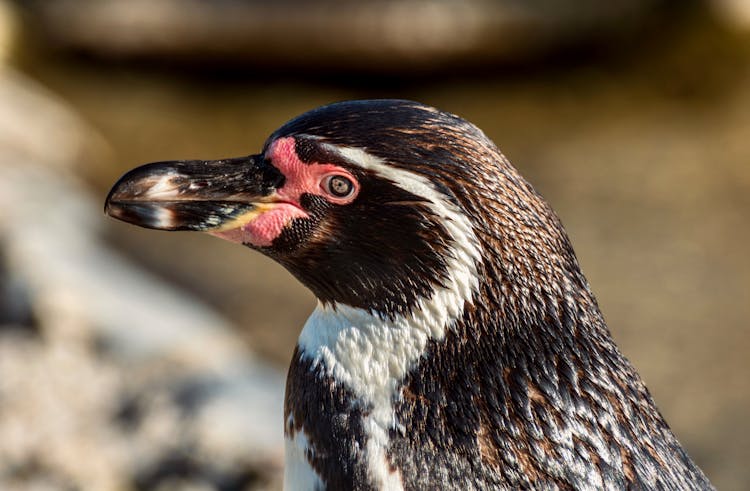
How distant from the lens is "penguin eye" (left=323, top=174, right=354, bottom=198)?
2.19m

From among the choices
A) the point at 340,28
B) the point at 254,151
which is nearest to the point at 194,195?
the point at 254,151

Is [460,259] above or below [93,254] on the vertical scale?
below

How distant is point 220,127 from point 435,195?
23.6ft

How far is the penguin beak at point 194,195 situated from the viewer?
2.23 m

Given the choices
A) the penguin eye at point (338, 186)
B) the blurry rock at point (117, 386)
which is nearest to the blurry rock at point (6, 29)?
the blurry rock at point (117, 386)

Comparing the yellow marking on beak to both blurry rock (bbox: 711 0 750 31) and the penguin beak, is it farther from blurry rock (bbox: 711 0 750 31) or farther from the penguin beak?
blurry rock (bbox: 711 0 750 31)

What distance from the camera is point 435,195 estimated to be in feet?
6.93

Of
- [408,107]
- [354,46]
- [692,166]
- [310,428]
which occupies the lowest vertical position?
[310,428]

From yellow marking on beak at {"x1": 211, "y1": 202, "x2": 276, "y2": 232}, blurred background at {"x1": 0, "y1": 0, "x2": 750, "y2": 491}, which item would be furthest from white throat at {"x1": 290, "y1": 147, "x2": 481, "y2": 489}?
blurred background at {"x1": 0, "y1": 0, "x2": 750, "y2": 491}

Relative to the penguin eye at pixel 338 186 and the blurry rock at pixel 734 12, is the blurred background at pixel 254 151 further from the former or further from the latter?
the penguin eye at pixel 338 186

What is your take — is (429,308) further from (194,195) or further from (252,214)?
(194,195)

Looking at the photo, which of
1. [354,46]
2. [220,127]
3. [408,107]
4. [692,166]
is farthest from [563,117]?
[408,107]

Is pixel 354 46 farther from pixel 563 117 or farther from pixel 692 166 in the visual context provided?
pixel 692 166

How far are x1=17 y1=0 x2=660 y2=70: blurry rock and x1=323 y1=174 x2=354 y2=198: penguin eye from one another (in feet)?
24.3
